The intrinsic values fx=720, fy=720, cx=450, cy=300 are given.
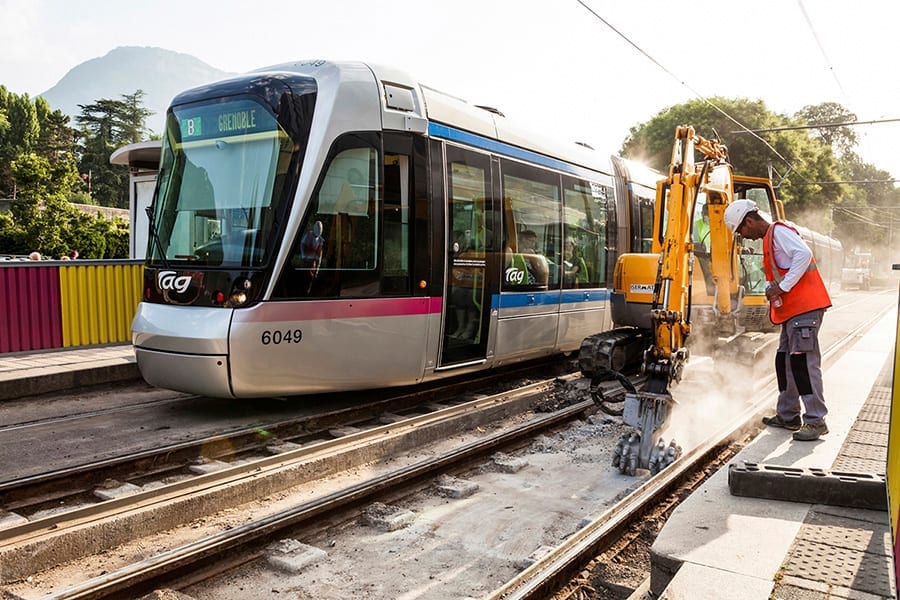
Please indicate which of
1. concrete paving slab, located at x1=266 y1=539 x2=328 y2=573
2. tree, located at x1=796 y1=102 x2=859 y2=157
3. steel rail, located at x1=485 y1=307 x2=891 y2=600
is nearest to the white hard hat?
steel rail, located at x1=485 y1=307 x2=891 y2=600

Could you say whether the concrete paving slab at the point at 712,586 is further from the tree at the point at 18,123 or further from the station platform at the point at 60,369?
the tree at the point at 18,123

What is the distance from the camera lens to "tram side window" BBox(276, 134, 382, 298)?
6.91 meters

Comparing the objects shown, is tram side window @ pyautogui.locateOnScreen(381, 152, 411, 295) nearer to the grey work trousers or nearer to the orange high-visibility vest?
the orange high-visibility vest

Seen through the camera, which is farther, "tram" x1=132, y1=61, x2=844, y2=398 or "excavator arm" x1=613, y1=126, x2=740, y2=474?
"tram" x1=132, y1=61, x2=844, y2=398

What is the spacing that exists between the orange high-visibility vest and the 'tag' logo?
5.48 meters

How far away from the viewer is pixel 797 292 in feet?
20.6

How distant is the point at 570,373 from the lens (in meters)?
11.6

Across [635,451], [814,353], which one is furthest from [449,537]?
[814,353]

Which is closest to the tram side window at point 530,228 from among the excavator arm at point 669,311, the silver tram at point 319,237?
the silver tram at point 319,237

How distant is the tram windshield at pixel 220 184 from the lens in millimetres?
6859

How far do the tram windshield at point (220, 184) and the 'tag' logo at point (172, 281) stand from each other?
157 mm

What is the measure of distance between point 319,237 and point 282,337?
102 centimetres

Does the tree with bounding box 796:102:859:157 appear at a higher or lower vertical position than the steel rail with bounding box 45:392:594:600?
higher

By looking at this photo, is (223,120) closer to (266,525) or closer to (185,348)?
(185,348)
